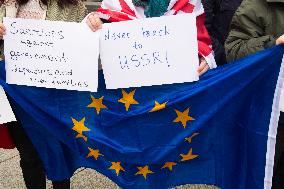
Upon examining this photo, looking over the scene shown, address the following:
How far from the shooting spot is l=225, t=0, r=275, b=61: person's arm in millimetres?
2115

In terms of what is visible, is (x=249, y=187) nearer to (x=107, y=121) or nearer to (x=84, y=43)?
(x=107, y=121)

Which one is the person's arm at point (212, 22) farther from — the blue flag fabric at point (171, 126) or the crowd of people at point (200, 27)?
the blue flag fabric at point (171, 126)

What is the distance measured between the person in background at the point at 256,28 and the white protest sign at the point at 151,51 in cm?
22

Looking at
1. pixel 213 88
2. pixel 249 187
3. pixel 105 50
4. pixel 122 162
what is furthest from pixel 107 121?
pixel 249 187

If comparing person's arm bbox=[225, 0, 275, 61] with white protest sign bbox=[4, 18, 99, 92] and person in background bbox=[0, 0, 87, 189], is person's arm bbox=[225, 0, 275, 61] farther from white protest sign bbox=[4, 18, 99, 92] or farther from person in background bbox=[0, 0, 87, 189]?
person in background bbox=[0, 0, 87, 189]

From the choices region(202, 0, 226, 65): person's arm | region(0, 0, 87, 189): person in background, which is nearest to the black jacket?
region(202, 0, 226, 65): person's arm

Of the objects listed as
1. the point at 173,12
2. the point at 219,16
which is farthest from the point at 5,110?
the point at 219,16

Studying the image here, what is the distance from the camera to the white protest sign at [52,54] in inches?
89.4

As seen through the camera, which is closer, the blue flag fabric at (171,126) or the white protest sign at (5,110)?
the blue flag fabric at (171,126)

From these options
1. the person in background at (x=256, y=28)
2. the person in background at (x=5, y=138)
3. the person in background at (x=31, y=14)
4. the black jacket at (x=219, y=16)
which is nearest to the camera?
the person in background at (x=256, y=28)

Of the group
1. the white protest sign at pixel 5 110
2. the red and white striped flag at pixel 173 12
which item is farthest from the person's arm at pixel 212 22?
the white protest sign at pixel 5 110

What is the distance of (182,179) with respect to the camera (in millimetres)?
2562

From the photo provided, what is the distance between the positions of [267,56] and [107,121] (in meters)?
0.93

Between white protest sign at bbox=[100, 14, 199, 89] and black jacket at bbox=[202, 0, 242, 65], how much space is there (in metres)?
0.73
